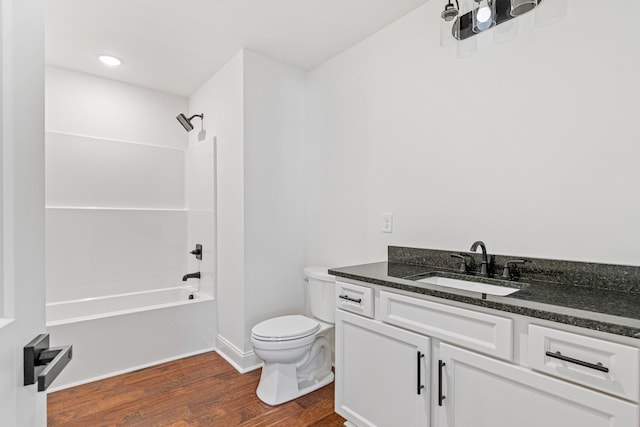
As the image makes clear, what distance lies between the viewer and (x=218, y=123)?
291 centimetres

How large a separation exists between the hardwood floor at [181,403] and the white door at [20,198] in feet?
4.87

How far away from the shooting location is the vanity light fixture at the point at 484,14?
4.93 feet

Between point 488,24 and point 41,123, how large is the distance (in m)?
1.88

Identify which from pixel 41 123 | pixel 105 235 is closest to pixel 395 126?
pixel 41 123

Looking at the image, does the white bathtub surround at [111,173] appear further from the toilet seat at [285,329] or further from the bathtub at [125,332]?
the toilet seat at [285,329]

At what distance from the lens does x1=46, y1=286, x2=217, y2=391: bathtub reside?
2.27 metres

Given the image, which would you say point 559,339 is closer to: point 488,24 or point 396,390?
point 396,390

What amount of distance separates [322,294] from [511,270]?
1.22 metres

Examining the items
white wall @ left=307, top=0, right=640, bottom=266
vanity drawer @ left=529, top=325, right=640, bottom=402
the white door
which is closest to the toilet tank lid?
white wall @ left=307, top=0, right=640, bottom=266

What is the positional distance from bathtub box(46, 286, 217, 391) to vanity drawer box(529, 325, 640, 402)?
2.50 meters

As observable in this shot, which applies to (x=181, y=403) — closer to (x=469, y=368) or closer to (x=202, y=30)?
(x=469, y=368)

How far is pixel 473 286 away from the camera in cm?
161

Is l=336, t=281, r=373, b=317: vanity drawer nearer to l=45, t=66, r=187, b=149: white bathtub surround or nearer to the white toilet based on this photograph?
the white toilet

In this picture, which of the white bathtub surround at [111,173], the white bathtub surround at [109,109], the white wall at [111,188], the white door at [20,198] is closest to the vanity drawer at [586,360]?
the white door at [20,198]
